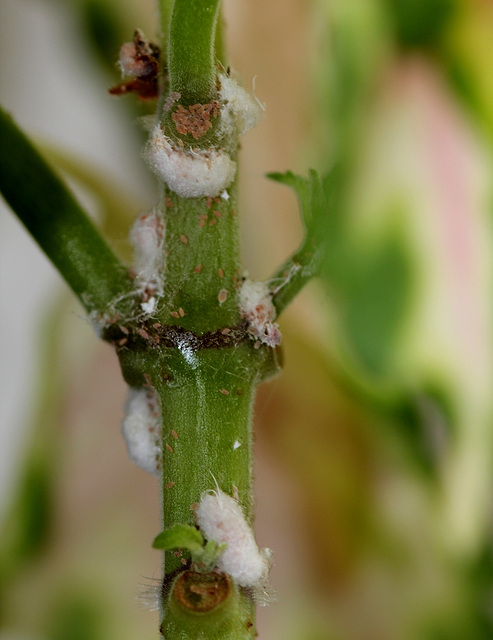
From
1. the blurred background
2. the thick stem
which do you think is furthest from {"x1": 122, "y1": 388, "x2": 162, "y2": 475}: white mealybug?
the blurred background

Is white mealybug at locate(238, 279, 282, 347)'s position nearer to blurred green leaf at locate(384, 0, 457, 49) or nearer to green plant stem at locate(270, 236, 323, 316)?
green plant stem at locate(270, 236, 323, 316)

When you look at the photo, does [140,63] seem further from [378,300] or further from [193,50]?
[378,300]

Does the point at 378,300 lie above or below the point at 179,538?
above

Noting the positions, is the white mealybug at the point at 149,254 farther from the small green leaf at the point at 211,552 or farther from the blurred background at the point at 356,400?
the blurred background at the point at 356,400

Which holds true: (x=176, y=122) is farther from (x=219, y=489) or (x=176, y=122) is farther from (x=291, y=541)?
(x=291, y=541)

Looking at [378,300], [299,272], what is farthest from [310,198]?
[378,300]

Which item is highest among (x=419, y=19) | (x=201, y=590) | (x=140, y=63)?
(x=419, y=19)

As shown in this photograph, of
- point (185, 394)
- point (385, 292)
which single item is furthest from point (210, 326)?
point (385, 292)
